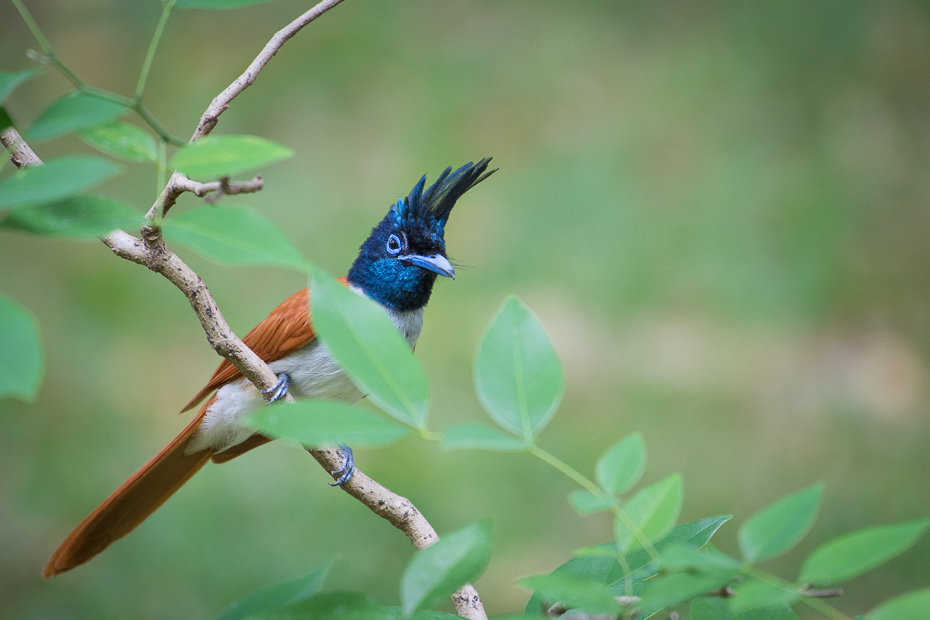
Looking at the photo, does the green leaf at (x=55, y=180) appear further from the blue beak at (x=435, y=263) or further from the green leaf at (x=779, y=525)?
the blue beak at (x=435, y=263)

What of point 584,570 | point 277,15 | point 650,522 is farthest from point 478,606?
point 277,15

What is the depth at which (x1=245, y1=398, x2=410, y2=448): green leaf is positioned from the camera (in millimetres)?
511

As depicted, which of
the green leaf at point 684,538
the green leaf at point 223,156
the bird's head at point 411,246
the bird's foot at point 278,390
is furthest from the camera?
the bird's head at point 411,246

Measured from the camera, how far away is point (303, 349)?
6.63 feet

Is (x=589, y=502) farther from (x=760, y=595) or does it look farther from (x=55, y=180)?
(x=55, y=180)

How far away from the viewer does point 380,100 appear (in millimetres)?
4074

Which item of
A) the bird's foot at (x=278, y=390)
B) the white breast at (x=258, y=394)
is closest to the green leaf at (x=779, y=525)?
the bird's foot at (x=278, y=390)

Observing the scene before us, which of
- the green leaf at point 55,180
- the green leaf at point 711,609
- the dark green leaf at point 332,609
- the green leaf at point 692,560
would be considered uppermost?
the green leaf at point 55,180

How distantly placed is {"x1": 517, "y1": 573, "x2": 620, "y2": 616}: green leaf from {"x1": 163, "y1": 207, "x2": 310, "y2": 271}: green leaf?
0.89ft

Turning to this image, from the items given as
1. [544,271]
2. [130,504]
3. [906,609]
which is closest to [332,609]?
[906,609]

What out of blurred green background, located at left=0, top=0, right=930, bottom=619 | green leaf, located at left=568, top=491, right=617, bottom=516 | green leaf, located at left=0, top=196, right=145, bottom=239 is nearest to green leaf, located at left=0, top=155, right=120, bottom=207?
green leaf, located at left=0, top=196, right=145, bottom=239

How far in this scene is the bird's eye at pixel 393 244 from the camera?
7.06ft

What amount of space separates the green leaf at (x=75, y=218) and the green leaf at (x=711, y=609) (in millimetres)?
533

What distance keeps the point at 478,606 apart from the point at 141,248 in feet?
2.23
